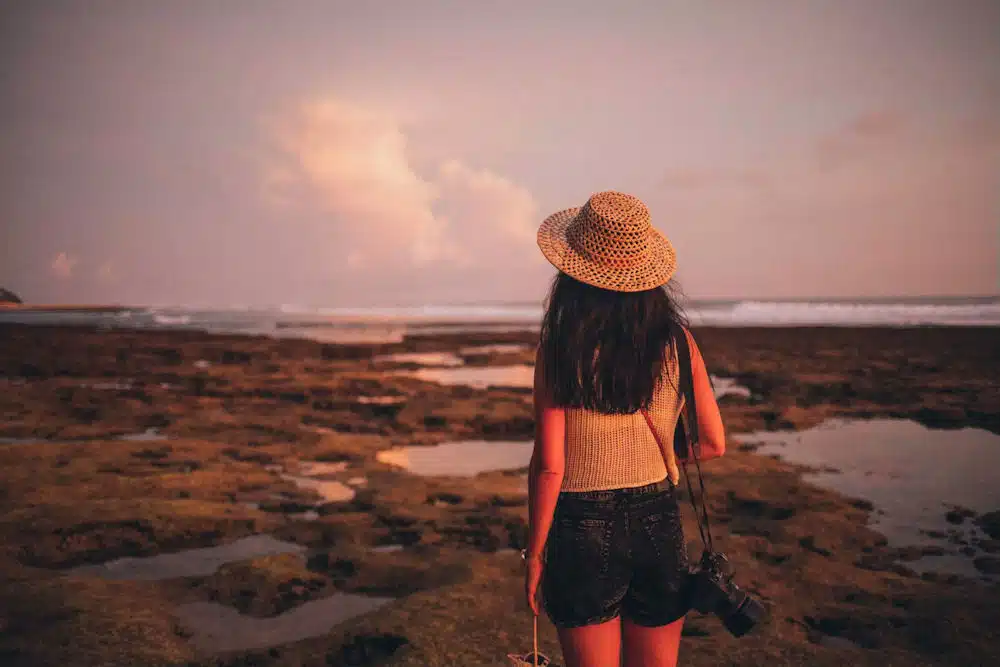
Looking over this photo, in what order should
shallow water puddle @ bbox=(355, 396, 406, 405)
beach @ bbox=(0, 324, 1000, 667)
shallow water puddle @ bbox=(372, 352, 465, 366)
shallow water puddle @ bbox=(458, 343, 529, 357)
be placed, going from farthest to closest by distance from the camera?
1. shallow water puddle @ bbox=(458, 343, 529, 357)
2. shallow water puddle @ bbox=(372, 352, 465, 366)
3. shallow water puddle @ bbox=(355, 396, 406, 405)
4. beach @ bbox=(0, 324, 1000, 667)

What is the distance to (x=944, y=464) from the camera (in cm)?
938

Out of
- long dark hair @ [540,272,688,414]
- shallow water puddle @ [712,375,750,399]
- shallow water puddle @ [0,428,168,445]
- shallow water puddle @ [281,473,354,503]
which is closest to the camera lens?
long dark hair @ [540,272,688,414]

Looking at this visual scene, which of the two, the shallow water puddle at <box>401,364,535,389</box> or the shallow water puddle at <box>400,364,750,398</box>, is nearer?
the shallow water puddle at <box>400,364,750,398</box>

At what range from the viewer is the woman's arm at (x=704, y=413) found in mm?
2307

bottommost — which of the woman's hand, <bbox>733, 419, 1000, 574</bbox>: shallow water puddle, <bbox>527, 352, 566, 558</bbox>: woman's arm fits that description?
<bbox>733, 419, 1000, 574</bbox>: shallow water puddle

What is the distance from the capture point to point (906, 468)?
918cm

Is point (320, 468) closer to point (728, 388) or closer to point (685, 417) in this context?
point (685, 417)

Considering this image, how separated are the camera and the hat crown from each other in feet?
3.35

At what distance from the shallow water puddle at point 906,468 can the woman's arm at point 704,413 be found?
14.6 feet

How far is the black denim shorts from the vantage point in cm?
217

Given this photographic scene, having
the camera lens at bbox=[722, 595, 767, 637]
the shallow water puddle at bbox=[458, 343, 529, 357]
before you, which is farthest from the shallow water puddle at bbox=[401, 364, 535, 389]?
the camera lens at bbox=[722, 595, 767, 637]

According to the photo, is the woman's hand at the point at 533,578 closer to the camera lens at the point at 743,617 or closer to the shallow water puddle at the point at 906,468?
the camera lens at the point at 743,617

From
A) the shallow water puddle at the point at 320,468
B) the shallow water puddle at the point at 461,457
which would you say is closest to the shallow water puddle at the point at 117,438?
the shallow water puddle at the point at 320,468

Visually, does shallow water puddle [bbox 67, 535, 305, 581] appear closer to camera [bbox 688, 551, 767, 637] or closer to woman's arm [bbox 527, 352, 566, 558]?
woman's arm [bbox 527, 352, 566, 558]
